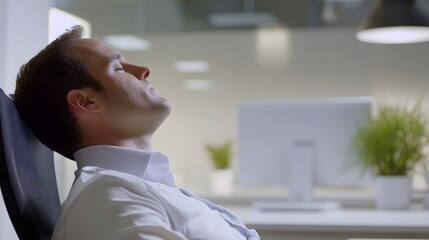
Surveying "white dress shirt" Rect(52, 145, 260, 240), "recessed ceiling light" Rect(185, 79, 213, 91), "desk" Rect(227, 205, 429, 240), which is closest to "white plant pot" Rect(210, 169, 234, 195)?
"recessed ceiling light" Rect(185, 79, 213, 91)

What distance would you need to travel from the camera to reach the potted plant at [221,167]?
679cm

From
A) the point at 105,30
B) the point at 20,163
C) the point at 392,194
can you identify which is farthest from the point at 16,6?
the point at 105,30

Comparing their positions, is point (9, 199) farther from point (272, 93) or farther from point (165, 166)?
point (272, 93)

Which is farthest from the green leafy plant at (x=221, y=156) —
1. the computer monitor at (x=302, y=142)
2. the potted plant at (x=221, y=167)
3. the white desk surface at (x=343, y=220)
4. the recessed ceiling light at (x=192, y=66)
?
the white desk surface at (x=343, y=220)

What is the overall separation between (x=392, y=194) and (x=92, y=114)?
2.61 meters

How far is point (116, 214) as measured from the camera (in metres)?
1.28

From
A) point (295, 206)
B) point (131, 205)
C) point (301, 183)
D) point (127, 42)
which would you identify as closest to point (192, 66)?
point (127, 42)

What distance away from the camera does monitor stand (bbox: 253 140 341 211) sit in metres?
3.71

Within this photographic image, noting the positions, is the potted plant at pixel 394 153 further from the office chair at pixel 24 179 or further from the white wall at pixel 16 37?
the office chair at pixel 24 179

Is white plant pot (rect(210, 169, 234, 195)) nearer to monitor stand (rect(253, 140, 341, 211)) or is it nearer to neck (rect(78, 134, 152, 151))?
monitor stand (rect(253, 140, 341, 211))

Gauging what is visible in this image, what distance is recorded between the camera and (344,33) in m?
6.72

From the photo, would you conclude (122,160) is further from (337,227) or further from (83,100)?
(337,227)

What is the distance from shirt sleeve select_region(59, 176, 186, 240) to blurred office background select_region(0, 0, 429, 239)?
518 cm

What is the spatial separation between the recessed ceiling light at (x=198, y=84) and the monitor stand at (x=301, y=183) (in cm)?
322
